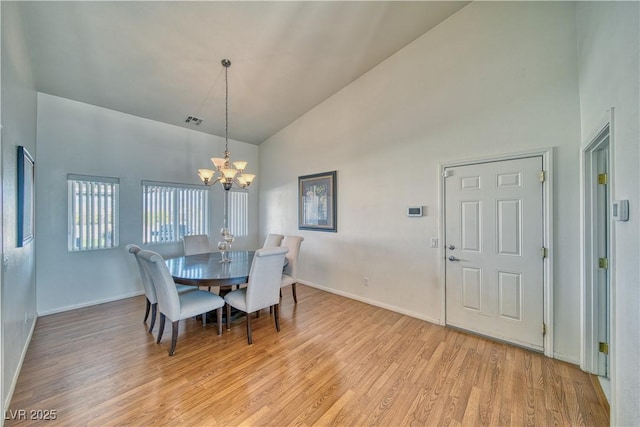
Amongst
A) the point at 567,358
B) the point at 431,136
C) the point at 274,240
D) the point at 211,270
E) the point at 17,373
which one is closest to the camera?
the point at 17,373

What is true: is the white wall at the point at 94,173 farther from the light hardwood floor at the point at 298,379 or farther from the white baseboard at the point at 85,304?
the light hardwood floor at the point at 298,379

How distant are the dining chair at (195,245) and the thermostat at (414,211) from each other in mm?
3270

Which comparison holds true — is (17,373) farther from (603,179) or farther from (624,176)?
(603,179)

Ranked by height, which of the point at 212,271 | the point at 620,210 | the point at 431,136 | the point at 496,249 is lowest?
the point at 212,271

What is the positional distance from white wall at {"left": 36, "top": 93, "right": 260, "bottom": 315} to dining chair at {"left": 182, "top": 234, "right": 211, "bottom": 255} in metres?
0.60

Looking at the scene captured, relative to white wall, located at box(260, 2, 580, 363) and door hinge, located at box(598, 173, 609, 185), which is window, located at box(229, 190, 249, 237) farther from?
door hinge, located at box(598, 173, 609, 185)

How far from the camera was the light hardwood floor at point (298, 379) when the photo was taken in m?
1.67

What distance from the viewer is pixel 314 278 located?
14.8 feet

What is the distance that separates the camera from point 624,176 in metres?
1.39

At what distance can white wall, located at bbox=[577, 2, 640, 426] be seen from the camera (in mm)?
1246

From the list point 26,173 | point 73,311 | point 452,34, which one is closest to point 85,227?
point 73,311

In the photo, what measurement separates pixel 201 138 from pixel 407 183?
12.7ft

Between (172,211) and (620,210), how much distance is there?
5.29m

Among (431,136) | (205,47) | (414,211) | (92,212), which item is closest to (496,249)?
(414,211)
